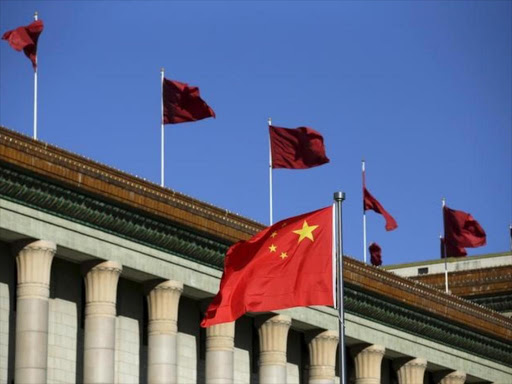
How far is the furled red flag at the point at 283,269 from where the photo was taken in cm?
5081

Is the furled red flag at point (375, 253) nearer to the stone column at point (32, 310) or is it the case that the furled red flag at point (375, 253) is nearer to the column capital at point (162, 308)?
the column capital at point (162, 308)

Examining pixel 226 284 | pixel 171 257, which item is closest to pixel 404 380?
pixel 171 257

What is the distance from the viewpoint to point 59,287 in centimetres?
7269

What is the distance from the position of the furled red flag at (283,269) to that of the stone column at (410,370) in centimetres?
4136

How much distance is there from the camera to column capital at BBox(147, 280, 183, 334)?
2980 inches

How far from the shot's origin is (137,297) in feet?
252

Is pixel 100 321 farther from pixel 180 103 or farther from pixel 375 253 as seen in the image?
pixel 375 253

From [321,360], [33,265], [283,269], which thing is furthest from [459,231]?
[283,269]

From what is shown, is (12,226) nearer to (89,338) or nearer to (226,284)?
(89,338)

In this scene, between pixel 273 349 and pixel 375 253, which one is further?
pixel 375 253

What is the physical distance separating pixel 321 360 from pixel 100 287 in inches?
643

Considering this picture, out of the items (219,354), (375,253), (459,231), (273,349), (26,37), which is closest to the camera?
(26,37)

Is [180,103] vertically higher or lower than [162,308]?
higher

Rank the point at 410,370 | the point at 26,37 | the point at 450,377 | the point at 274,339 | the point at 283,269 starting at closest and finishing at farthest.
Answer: the point at 283,269 < the point at 26,37 < the point at 274,339 < the point at 410,370 < the point at 450,377
